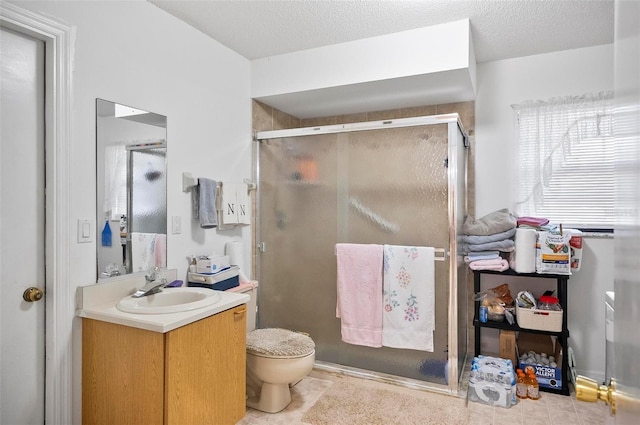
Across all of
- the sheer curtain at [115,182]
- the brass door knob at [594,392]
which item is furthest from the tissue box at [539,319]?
the sheer curtain at [115,182]

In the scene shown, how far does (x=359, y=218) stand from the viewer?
9.07 feet

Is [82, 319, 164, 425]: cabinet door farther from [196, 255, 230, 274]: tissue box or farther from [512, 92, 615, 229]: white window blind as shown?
[512, 92, 615, 229]: white window blind

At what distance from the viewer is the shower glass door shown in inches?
101

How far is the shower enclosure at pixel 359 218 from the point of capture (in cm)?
254

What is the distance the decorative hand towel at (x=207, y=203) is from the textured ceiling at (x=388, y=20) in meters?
1.03

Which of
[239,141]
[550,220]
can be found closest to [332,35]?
[239,141]

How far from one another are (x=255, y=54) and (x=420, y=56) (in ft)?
4.14

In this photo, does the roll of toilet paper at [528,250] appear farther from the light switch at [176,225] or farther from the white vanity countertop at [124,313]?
the light switch at [176,225]

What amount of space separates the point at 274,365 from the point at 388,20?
7.24 ft

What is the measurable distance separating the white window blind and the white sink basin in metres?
2.40

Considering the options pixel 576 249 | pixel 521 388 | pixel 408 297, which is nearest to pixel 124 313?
pixel 408 297

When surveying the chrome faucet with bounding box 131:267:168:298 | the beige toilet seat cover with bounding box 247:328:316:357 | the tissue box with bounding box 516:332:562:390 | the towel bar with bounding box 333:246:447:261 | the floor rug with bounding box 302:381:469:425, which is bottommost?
the floor rug with bounding box 302:381:469:425

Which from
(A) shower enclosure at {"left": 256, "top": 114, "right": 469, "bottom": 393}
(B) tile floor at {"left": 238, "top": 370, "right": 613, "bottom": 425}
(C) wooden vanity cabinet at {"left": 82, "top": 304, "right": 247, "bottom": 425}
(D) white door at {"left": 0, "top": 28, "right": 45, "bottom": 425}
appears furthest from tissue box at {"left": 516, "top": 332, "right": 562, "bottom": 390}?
(D) white door at {"left": 0, "top": 28, "right": 45, "bottom": 425}

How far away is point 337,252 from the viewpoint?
110 inches
